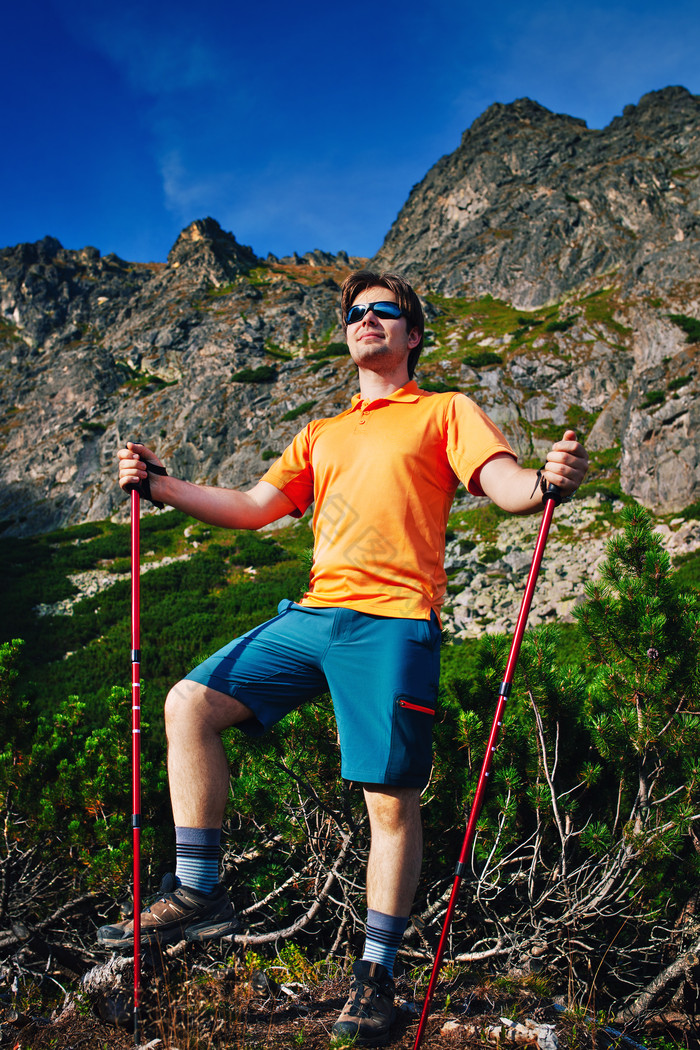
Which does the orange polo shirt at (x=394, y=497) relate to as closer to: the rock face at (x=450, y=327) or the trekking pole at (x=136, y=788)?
the trekking pole at (x=136, y=788)

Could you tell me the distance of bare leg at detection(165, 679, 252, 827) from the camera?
203cm

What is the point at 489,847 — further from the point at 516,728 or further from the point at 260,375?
the point at 260,375

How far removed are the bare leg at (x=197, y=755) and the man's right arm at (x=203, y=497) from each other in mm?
728

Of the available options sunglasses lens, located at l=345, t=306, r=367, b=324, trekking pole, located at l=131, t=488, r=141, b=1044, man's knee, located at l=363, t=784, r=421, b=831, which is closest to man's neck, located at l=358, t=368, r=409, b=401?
sunglasses lens, located at l=345, t=306, r=367, b=324

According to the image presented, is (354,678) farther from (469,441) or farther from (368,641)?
(469,441)

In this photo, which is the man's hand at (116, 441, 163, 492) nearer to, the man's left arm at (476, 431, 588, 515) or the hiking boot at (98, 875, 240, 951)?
the man's left arm at (476, 431, 588, 515)

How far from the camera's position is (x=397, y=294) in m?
2.64

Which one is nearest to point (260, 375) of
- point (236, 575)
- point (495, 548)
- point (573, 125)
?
point (236, 575)

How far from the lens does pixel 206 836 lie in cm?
201

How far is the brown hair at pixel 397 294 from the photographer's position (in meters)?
2.64

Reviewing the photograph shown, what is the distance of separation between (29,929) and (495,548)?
14.4 meters

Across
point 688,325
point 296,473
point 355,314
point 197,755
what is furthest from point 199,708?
point 688,325

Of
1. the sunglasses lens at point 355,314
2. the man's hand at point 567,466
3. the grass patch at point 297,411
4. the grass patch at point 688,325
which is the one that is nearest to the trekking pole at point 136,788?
the sunglasses lens at point 355,314

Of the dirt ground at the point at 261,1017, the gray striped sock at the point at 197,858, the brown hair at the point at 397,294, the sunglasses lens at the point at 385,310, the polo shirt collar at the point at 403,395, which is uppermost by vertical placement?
the brown hair at the point at 397,294
